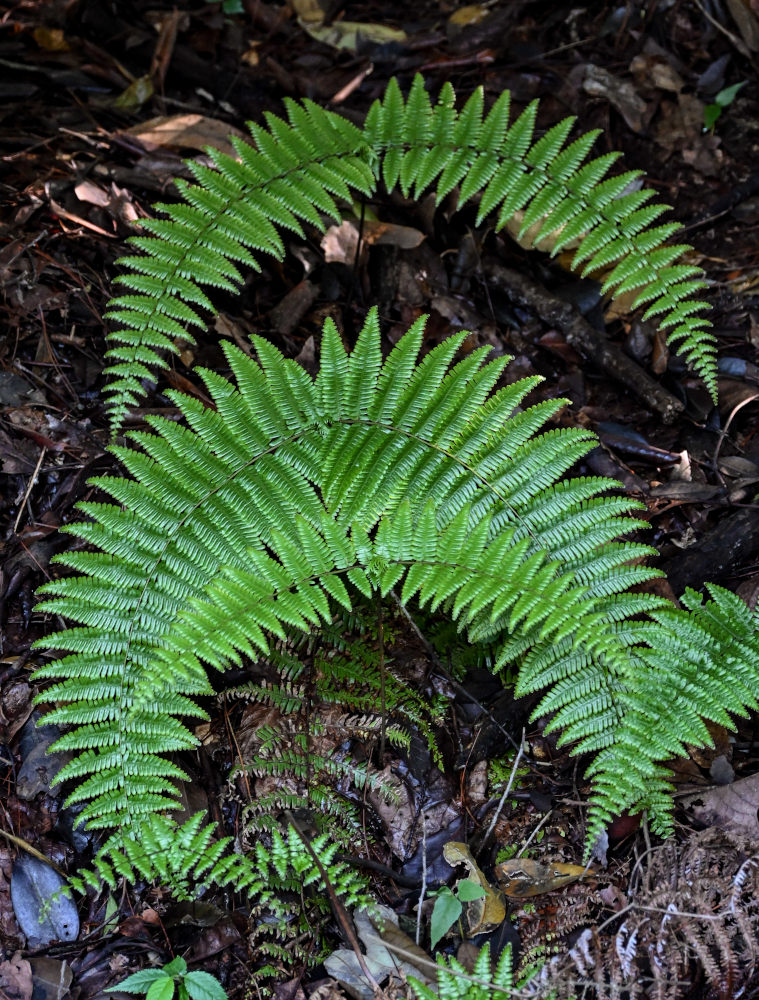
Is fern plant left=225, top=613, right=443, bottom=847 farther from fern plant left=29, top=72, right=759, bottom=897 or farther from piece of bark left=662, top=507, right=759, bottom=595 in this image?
piece of bark left=662, top=507, right=759, bottom=595

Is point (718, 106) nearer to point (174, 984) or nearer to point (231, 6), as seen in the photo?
point (231, 6)

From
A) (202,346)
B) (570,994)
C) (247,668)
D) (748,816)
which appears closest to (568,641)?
(748,816)

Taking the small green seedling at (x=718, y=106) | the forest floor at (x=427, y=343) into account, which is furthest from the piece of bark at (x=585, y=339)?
the small green seedling at (x=718, y=106)

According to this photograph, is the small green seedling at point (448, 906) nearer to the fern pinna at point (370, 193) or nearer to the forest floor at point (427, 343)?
the forest floor at point (427, 343)

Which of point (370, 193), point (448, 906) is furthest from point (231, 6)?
point (448, 906)

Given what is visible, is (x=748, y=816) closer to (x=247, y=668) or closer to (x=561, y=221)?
(x=247, y=668)
